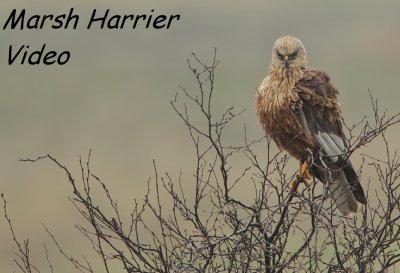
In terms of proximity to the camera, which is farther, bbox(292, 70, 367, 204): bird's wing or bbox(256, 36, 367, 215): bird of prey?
bbox(292, 70, 367, 204): bird's wing

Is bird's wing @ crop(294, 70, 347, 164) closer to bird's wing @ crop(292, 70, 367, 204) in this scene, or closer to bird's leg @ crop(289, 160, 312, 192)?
bird's wing @ crop(292, 70, 367, 204)

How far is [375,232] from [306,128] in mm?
2376

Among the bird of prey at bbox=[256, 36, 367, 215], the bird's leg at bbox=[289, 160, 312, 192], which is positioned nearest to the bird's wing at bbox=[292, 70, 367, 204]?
the bird of prey at bbox=[256, 36, 367, 215]

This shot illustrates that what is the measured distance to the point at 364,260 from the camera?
5.48 metres

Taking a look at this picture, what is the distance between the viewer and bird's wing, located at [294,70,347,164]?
7715mm

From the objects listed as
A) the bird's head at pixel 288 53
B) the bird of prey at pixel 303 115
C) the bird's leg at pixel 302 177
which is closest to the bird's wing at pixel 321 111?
the bird of prey at pixel 303 115

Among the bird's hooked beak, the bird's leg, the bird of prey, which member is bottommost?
the bird's leg

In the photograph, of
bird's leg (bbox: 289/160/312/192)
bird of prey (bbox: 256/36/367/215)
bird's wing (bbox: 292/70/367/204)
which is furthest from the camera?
bird's wing (bbox: 292/70/367/204)

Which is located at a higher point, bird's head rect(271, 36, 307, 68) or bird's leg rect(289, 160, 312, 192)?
bird's head rect(271, 36, 307, 68)

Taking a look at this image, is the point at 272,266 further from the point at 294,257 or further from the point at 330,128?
the point at 330,128

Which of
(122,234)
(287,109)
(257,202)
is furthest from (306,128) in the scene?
(122,234)

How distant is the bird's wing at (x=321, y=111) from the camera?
25.3ft

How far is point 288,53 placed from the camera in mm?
7750

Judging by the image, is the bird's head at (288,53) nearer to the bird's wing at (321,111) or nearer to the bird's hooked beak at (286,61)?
the bird's hooked beak at (286,61)
